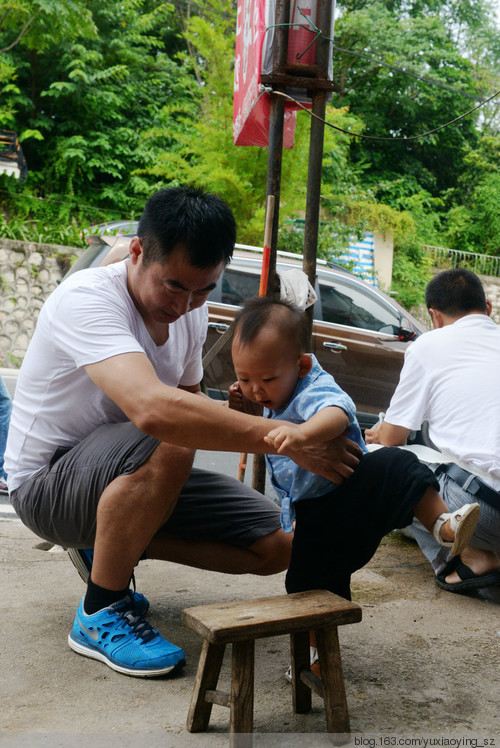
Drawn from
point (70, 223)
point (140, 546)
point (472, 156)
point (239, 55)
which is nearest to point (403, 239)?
point (472, 156)

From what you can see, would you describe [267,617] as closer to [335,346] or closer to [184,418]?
[184,418]

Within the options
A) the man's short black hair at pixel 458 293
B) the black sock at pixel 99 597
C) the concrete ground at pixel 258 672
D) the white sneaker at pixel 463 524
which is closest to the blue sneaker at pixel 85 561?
the concrete ground at pixel 258 672

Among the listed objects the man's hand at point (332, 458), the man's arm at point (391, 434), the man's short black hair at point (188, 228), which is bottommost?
the man's arm at point (391, 434)

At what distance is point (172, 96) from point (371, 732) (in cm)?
1625

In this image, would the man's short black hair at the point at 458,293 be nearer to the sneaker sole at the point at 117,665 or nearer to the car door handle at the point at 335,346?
the sneaker sole at the point at 117,665

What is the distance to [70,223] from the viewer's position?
1434 centimetres

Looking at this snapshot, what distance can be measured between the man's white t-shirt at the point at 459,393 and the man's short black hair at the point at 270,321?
4.15ft

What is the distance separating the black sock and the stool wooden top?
507mm

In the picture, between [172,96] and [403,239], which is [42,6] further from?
[403,239]

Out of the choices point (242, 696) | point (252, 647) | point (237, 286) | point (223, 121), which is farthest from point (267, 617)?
point (223, 121)

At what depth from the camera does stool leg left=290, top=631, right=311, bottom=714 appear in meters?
2.02

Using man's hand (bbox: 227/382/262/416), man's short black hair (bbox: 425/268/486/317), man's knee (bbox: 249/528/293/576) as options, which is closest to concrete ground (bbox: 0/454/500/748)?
man's knee (bbox: 249/528/293/576)

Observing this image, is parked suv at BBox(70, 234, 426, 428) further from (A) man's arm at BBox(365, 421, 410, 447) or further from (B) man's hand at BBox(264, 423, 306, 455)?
(B) man's hand at BBox(264, 423, 306, 455)

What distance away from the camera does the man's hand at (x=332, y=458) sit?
198 cm
